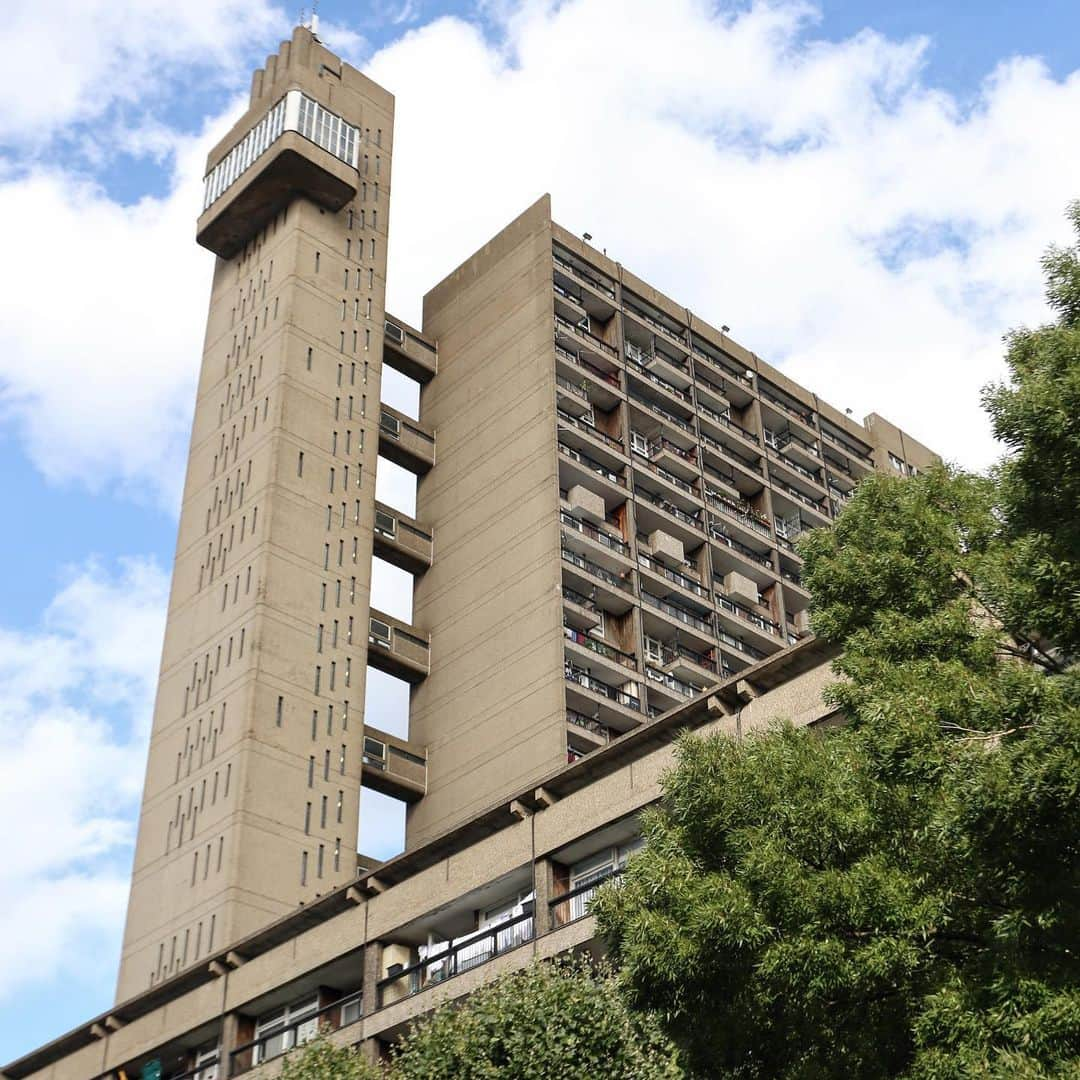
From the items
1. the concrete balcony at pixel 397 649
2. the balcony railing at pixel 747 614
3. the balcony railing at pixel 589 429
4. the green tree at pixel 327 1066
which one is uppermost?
the balcony railing at pixel 589 429

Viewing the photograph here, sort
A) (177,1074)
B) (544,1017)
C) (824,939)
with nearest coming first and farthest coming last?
(824,939), (544,1017), (177,1074)

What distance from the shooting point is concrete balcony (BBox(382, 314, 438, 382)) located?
233 feet

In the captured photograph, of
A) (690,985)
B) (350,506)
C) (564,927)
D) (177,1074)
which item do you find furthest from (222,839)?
(690,985)

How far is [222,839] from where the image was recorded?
52125 millimetres

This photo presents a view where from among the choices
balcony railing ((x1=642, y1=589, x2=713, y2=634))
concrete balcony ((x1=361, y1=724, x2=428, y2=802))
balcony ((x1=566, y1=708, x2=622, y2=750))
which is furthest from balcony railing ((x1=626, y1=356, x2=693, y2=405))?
concrete balcony ((x1=361, y1=724, x2=428, y2=802))

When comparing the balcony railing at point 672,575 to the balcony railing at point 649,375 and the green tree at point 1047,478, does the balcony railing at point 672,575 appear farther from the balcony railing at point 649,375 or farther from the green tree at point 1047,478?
the green tree at point 1047,478

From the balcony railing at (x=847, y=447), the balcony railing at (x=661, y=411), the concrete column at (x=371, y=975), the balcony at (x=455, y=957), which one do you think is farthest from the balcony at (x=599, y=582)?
the balcony at (x=455, y=957)

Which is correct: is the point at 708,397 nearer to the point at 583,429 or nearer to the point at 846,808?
the point at 583,429

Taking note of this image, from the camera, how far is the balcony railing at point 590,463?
213ft

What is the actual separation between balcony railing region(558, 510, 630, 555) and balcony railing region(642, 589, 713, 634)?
6.88 feet

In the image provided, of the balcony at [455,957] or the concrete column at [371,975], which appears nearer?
the balcony at [455,957]

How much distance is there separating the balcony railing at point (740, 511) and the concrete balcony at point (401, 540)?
13.4m

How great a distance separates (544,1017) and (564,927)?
10227 millimetres

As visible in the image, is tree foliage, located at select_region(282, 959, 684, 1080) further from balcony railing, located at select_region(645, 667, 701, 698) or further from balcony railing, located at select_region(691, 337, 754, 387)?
balcony railing, located at select_region(691, 337, 754, 387)
